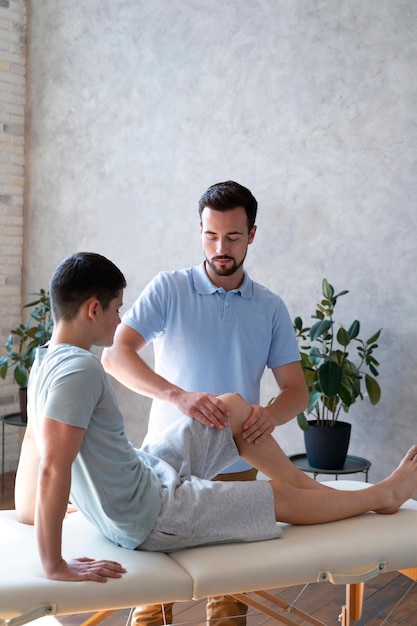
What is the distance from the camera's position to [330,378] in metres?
3.18

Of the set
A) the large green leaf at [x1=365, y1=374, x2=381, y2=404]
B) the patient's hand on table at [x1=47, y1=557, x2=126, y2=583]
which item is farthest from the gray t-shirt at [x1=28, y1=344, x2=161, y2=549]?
the large green leaf at [x1=365, y1=374, x2=381, y2=404]

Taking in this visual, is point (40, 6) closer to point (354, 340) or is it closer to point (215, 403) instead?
point (354, 340)

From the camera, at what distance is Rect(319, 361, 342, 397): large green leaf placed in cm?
316

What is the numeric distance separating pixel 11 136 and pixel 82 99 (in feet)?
1.81

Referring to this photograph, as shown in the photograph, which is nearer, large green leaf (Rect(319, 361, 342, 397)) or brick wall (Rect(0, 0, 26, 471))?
large green leaf (Rect(319, 361, 342, 397))

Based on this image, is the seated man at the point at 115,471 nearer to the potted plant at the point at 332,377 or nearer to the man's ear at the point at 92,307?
the man's ear at the point at 92,307

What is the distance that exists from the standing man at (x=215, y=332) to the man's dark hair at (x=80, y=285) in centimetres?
57

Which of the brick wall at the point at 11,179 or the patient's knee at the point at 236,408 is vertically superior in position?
the brick wall at the point at 11,179

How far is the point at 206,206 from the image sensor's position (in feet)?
7.93

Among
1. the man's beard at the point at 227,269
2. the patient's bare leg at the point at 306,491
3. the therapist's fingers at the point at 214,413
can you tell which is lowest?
the patient's bare leg at the point at 306,491

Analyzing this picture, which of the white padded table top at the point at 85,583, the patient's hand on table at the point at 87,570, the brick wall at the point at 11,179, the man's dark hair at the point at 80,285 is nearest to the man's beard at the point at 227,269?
the man's dark hair at the point at 80,285

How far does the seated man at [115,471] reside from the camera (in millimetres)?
1623

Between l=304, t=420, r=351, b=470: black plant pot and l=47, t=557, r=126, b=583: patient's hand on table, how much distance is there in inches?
67.4

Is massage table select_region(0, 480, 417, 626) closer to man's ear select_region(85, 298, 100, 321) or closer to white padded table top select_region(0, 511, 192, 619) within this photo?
white padded table top select_region(0, 511, 192, 619)
